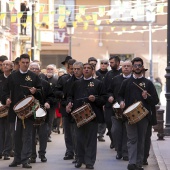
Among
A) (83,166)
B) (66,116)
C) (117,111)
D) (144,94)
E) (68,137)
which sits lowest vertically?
(83,166)

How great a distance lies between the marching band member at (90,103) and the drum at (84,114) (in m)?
0.21

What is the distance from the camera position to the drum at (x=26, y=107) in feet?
47.3

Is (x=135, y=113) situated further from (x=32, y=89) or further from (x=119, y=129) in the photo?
(x=119, y=129)

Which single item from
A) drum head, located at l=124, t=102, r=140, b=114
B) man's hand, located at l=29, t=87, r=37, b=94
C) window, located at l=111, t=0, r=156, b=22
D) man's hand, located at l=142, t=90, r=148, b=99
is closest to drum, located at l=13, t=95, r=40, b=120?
man's hand, located at l=29, t=87, r=37, b=94

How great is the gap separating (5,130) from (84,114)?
8.98ft

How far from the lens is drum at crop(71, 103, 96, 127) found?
47.7 ft

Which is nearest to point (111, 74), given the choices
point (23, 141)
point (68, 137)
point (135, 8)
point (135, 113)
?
point (68, 137)

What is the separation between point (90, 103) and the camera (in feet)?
48.5

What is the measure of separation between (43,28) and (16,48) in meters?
7.95

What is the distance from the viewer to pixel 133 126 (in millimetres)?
14180

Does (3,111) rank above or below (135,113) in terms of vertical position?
below

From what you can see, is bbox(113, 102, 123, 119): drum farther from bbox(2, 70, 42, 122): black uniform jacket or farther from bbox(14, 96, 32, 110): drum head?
bbox(14, 96, 32, 110): drum head

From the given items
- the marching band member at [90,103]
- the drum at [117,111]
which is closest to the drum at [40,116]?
the marching band member at [90,103]

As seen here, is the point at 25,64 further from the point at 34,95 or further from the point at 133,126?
the point at 133,126
